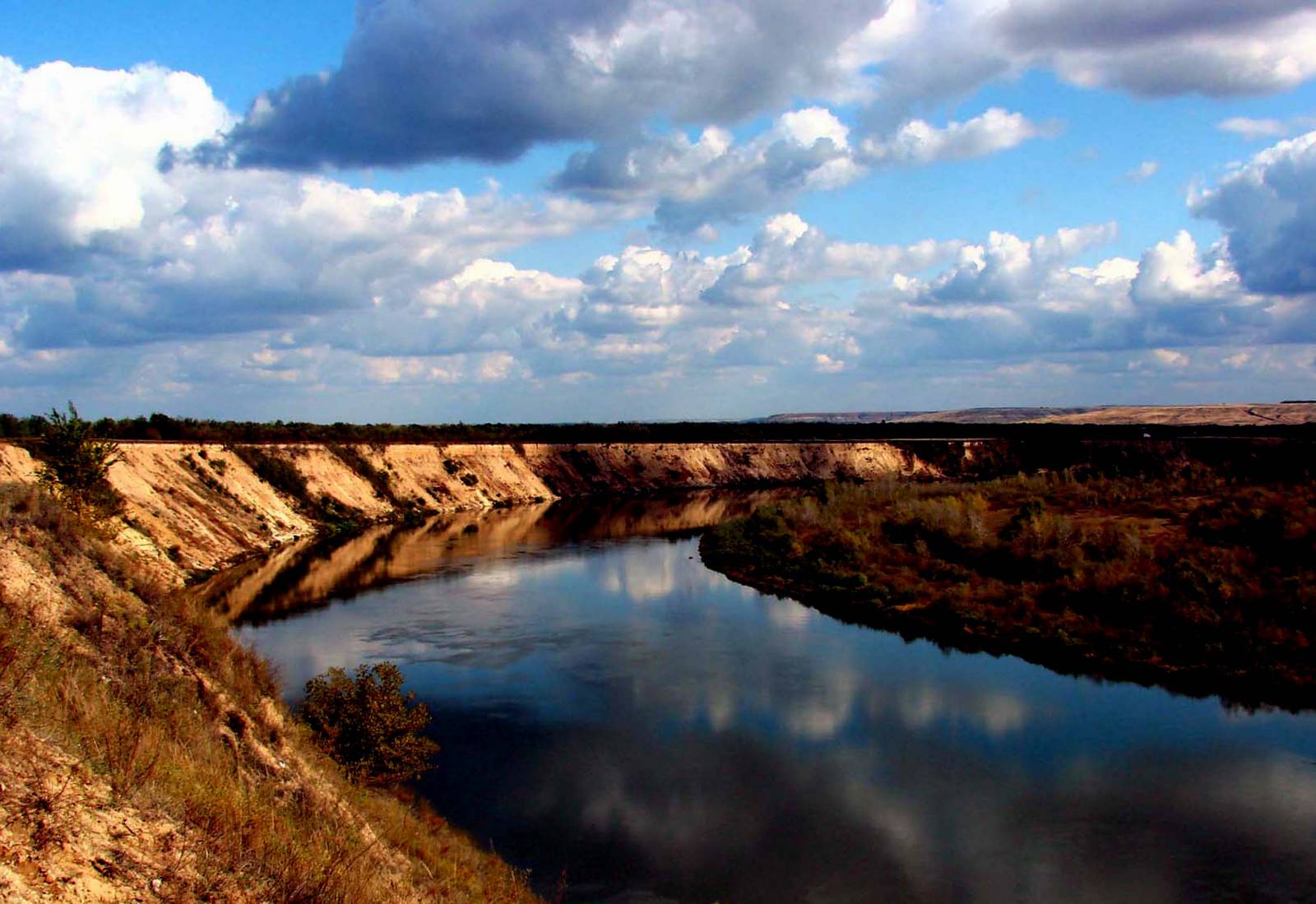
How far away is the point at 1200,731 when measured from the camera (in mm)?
21672

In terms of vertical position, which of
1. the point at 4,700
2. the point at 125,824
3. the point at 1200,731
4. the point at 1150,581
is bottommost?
the point at 1200,731

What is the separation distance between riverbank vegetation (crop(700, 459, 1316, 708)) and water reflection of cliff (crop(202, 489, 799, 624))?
1446cm

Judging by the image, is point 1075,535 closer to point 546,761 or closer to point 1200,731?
point 1200,731

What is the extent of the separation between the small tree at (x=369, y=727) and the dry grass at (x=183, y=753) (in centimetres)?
156

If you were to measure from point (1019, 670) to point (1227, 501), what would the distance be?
1677 cm

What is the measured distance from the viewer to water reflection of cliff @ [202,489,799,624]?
38.7 meters

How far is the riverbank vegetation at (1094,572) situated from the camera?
26797mm

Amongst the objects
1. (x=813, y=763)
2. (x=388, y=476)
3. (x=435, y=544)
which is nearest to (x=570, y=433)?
(x=388, y=476)

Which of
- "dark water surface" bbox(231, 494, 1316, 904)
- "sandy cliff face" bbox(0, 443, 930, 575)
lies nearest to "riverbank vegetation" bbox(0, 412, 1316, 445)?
"sandy cliff face" bbox(0, 443, 930, 575)

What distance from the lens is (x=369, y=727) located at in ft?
61.2

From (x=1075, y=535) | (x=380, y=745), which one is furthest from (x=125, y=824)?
(x=1075, y=535)


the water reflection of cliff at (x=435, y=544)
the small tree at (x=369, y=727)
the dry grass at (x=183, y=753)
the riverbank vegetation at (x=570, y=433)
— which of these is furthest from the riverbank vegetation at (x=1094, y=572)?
the riverbank vegetation at (x=570, y=433)

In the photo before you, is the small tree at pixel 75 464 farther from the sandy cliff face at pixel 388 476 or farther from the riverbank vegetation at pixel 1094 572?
Answer: the riverbank vegetation at pixel 1094 572

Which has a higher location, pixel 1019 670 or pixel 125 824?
pixel 125 824
